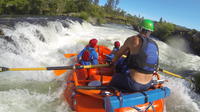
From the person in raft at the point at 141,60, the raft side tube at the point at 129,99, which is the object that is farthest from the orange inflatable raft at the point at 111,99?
the person in raft at the point at 141,60

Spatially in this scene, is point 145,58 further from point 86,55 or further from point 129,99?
point 86,55

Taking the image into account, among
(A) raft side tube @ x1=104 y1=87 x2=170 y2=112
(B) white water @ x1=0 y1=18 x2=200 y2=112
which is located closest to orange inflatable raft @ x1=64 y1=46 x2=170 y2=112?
(A) raft side tube @ x1=104 y1=87 x2=170 y2=112

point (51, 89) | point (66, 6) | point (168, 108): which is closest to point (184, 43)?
point (168, 108)

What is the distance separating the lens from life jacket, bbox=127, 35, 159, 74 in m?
3.01

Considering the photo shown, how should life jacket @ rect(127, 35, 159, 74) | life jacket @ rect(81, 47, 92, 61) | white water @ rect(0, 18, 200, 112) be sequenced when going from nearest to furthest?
life jacket @ rect(127, 35, 159, 74)
white water @ rect(0, 18, 200, 112)
life jacket @ rect(81, 47, 92, 61)

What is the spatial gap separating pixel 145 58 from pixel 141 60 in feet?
0.24

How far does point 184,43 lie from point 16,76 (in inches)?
776

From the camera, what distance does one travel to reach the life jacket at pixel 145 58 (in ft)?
9.88

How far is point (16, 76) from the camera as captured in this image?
254 inches

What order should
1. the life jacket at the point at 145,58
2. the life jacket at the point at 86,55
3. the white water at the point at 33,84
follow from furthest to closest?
the life jacket at the point at 86,55 → the white water at the point at 33,84 → the life jacket at the point at 145,58

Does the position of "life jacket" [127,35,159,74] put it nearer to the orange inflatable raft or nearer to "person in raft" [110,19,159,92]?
"person in raft" [110,19,159,92]

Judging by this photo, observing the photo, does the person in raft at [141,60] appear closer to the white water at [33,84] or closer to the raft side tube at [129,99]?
the raft side tube at [129,99]

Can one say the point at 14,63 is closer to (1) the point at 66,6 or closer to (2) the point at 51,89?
(2) the point at 51,89

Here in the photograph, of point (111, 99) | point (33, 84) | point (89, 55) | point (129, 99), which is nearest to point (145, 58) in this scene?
point (129, 99)
